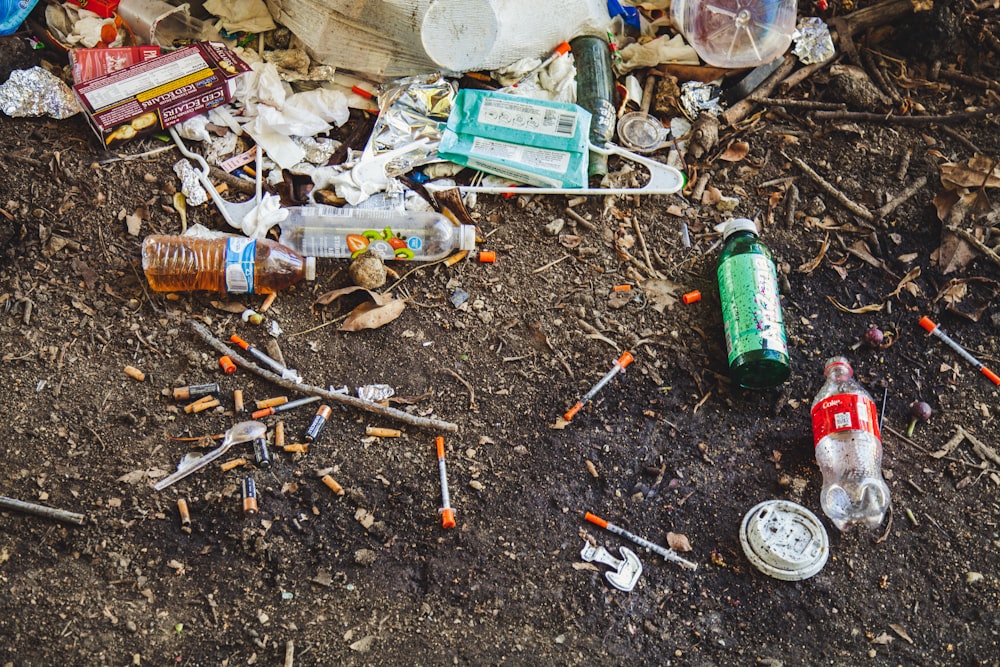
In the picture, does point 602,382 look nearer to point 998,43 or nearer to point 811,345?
point 811,345

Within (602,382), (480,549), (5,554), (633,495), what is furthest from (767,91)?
(5,554)

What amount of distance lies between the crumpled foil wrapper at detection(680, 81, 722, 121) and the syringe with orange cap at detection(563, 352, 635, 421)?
1218 millimetres

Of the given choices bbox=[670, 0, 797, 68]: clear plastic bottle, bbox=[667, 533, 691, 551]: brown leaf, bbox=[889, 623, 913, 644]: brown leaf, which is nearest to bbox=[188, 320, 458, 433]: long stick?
bbox=[667, 533, 691, 551]: brown leaf

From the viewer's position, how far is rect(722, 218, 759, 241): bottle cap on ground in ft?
9.90

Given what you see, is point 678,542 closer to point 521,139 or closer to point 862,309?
point 862,309

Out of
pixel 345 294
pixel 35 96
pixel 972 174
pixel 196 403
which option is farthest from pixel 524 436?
pixel 35 96

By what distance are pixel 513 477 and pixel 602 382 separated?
1.55ft

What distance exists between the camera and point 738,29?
3.51 metres

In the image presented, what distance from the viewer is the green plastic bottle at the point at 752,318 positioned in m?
2.78

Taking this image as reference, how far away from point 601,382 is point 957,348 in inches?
52.5

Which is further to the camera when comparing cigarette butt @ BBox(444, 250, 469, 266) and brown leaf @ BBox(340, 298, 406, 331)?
cigarette butt @ BBox(444, 250, 469, 266)

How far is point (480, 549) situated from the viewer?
8.27 ft

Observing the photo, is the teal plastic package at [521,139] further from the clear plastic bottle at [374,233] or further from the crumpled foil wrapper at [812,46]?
the crumpled foil wrapper at [812,46]

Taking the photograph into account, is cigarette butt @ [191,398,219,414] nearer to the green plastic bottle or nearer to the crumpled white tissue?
the crumpled white tissue
